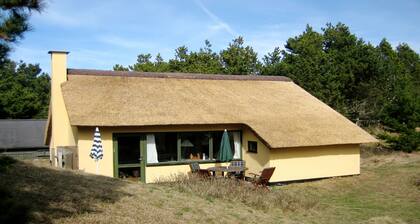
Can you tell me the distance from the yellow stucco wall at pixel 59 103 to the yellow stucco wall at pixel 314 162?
816 cm

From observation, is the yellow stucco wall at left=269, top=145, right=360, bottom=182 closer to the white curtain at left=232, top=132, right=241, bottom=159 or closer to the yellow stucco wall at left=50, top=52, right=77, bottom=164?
the white curtain at left=232, top=132, right=241, bottom=159

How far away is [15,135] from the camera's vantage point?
27.8 m

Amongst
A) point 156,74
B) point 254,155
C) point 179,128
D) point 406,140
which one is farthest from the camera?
point 406,140

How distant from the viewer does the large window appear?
16.8 m

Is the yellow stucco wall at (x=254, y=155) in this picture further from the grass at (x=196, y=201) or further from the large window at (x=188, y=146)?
the grass at (x=196, y=201)

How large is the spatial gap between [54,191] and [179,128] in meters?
8.04

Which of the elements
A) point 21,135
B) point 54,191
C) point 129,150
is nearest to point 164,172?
point 129,150

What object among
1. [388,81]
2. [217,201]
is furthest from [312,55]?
[217,201]

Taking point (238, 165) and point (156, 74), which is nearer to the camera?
point (238, 165)

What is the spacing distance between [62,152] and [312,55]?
21754mm

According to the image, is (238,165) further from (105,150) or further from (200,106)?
(105,150)

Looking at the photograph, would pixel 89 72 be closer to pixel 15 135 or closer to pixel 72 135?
pixel 72 135

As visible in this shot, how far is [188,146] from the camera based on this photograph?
17.3 m

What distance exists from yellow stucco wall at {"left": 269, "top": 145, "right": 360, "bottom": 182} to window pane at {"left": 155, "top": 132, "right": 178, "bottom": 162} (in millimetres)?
3690
